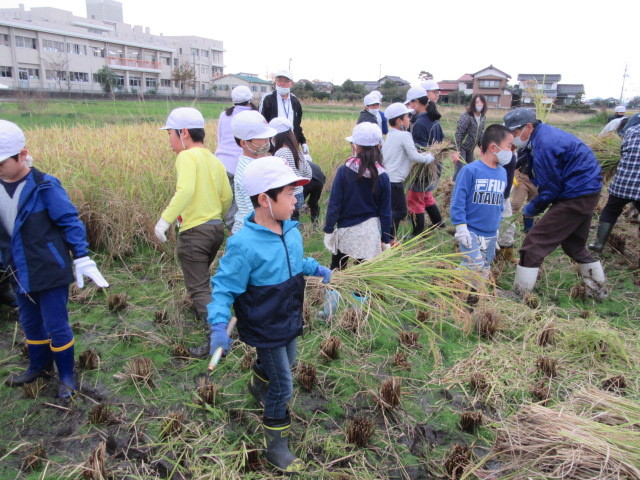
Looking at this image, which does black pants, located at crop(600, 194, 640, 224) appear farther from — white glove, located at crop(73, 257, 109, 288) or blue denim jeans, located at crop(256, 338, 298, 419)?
white glove, located at crop(73, 257, 109, 288)

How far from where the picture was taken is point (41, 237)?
2457 millimetres

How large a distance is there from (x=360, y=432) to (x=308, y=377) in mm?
538

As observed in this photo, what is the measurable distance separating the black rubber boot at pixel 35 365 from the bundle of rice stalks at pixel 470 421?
8.06 feet

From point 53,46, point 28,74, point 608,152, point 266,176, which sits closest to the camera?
point 266,176

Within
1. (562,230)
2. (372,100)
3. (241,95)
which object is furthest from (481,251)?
(372,100)

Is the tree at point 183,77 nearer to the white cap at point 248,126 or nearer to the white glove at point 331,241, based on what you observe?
the white cap at point 248,126

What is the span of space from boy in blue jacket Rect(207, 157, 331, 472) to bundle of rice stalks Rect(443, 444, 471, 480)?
2.35 feet

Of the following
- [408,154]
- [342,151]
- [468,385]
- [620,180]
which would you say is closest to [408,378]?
[468,385]

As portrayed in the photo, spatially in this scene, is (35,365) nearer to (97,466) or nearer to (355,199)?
(97,466)

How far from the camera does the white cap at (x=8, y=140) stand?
7.39 ft

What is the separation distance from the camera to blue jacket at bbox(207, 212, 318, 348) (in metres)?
2.00

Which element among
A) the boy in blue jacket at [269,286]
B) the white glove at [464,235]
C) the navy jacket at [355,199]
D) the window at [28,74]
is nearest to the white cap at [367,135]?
the navy jacket at [355,199]

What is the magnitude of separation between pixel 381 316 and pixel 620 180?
3405mm

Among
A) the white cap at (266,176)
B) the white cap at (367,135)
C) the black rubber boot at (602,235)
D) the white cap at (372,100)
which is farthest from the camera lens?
the white cap at (372,100)
